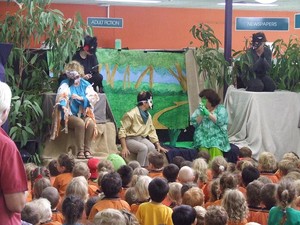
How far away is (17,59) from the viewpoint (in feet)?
27.6

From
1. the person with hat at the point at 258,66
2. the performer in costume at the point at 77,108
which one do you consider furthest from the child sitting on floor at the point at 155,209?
the person with hat at the point at 258,66

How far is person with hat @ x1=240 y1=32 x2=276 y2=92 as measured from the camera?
9508 millimetres

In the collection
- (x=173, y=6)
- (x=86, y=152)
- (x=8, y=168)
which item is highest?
(x=173, y=6)

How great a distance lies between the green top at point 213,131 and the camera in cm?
884

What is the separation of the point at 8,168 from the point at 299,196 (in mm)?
2816

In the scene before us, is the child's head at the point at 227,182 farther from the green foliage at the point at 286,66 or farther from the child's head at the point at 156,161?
the green foliage at the point at 286,66

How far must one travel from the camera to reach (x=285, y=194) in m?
4.64

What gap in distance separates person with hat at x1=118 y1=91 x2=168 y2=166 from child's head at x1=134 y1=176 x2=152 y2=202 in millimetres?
3130

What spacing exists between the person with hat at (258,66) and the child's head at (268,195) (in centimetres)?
456

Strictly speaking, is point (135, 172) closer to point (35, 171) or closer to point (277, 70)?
point (35, 171)

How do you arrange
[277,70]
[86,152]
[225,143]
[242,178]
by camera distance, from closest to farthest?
[242,178]
[86,152]
[225,143]
[277,70]

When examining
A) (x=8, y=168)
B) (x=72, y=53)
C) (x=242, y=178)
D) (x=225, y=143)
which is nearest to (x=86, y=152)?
(x=72, y=53)

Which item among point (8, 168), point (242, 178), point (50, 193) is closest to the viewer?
point (8, 168)

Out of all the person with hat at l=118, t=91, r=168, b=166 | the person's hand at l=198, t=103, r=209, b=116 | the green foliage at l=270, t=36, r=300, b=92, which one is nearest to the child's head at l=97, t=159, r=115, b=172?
the person with hat at l=118, t=91, r=168, b=166
